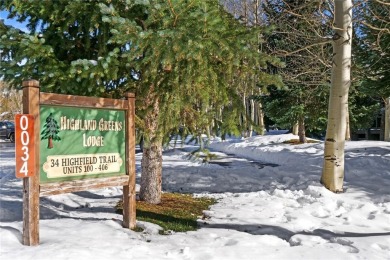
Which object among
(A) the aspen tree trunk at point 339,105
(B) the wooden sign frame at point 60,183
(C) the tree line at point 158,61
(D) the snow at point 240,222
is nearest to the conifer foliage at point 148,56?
(C) the tree line at point 158,61

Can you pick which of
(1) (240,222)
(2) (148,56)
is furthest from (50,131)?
(1) (240,222)

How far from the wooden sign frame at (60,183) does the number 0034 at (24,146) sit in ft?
0.27

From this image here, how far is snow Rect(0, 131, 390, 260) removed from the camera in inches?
163

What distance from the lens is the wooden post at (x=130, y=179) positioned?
17.1 feet

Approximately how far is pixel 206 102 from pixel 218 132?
2086 mm

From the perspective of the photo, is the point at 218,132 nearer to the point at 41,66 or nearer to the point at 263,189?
the point at 263,189

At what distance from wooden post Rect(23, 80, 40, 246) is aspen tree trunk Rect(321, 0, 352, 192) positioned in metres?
6.19

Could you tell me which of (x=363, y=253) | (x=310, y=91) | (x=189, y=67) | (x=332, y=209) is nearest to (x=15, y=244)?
(x=189, y=67)

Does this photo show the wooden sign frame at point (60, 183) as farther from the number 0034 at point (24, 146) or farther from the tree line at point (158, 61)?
the tree line at point (158, 61)

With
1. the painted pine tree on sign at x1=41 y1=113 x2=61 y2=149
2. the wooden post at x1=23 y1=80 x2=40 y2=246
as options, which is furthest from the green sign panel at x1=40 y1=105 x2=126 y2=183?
the wooden post at x1=23 y1=80 x2=40 y2=246

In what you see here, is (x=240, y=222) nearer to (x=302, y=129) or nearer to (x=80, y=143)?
(x=80, y=143)

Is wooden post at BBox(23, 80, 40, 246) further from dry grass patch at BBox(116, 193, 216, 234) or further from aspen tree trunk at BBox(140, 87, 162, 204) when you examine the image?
aspen tree trunk at BBox(140, 87, 162, 204)

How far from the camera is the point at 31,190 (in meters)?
4.07

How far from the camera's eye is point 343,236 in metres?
5.05
